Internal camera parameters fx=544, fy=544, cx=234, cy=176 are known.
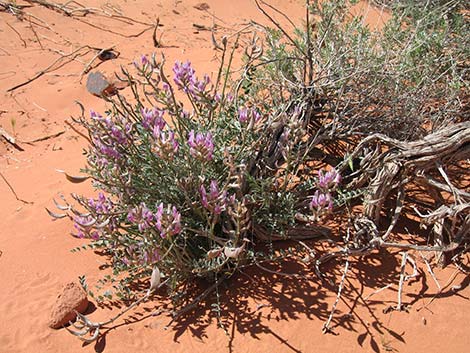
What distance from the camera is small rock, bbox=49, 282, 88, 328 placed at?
2.60m

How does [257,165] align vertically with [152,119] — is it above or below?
below

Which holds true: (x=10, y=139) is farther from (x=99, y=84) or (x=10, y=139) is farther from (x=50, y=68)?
(x=50, y=68)

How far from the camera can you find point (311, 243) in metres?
3.05

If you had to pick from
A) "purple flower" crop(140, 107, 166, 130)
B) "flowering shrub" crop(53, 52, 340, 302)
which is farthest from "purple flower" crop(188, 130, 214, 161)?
"purple flower" crop(140, 107, 166, 130)

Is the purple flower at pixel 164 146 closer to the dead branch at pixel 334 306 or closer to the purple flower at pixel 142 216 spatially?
the purple flower at pixel 142 216

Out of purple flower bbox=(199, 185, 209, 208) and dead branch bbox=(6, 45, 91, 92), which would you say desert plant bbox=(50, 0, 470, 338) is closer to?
purple flower bbox=(199, 185, 209, 208)

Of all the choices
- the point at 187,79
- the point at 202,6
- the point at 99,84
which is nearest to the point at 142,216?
the point at 187,79

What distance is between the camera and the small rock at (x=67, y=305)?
260 centimetres

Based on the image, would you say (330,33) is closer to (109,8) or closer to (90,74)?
(90,74)

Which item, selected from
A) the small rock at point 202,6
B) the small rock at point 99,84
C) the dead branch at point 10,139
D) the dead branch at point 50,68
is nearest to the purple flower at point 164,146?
the dead branch at point 10,139

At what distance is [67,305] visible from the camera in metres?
2.62

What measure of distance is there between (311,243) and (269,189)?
0.49 m

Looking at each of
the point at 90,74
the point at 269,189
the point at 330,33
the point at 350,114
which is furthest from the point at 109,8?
the point at 269,189

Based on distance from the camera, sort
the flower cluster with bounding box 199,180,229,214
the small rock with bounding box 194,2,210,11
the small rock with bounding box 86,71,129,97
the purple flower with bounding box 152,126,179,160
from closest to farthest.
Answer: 1. the purple flower with bounding box 152,126,179,160
2. the flower cluster with bounding box 199,180,229,214
3. the small rock with bounding box 86,71,129,97
4. the small rock with bounding box 194,2,210,11
